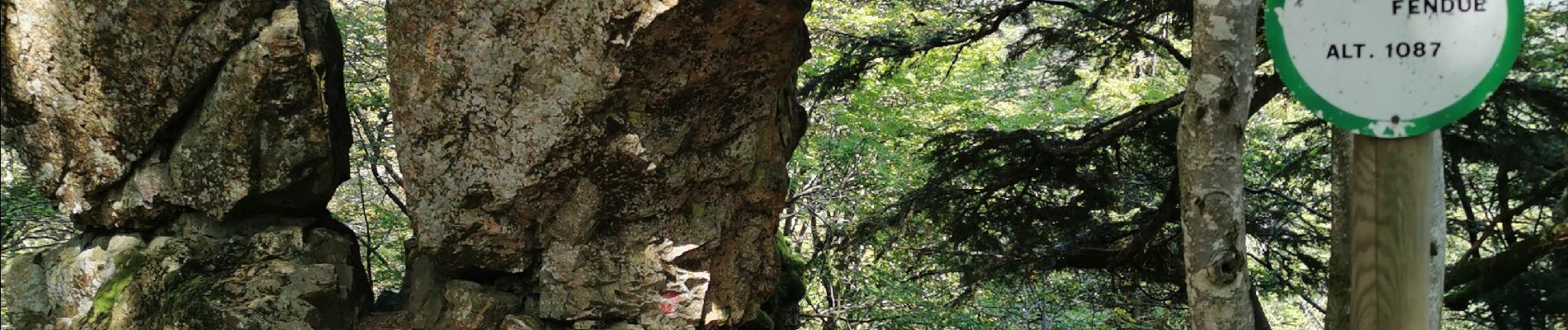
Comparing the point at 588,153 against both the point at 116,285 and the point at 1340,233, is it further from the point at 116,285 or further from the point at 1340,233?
the point at 1340,233

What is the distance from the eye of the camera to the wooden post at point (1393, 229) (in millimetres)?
1617

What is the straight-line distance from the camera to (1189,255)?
3441mm

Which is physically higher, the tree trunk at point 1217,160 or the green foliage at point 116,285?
the tree trunk at point 1217,160

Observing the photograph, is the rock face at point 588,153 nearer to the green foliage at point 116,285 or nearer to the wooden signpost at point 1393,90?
the green foliage at point 116,285

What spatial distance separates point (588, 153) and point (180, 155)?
2.45m

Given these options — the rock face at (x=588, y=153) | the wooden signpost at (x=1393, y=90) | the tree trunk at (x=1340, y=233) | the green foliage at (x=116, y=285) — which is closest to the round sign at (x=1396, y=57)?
the wooden signpost at (x=1393, y=90)

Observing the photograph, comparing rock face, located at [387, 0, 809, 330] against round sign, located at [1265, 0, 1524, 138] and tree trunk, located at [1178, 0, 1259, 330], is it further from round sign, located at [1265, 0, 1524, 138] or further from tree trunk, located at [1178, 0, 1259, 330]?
round sign, located at [1265, 0, 1524, 138]

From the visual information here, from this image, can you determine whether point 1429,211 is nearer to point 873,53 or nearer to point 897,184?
point 873,53

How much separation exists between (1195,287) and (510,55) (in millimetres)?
3659

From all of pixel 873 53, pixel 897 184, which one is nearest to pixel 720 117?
pixel 873 53

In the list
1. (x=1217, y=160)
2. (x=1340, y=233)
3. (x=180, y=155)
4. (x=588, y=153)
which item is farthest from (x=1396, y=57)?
(x=180, y=155)

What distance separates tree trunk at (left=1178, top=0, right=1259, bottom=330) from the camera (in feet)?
10.7

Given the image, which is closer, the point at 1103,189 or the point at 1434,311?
the point at 1434,311

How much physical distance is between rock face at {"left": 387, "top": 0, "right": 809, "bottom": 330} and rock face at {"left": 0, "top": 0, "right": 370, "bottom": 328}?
0.65 m
